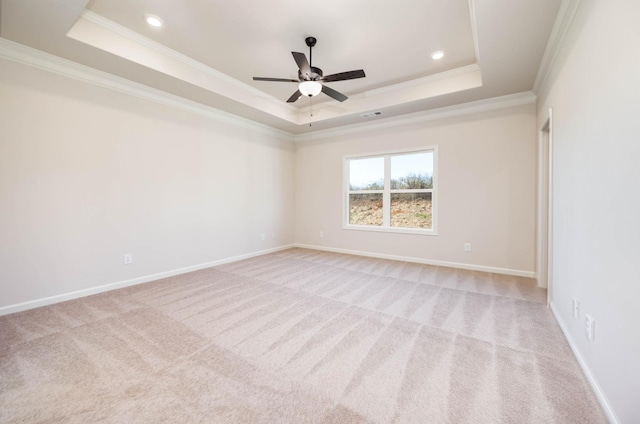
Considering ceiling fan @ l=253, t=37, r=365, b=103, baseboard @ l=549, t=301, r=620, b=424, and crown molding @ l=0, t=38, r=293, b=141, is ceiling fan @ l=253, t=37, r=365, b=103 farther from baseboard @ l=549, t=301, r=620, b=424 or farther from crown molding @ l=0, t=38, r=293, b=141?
baseboard @ l=549, t=301, r=620, b=424

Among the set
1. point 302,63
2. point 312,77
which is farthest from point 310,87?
point 302,63

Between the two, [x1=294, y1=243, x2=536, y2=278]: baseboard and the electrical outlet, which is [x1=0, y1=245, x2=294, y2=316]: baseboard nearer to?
[x1=294, y1=243, x2=536, y2=278]: baseboard

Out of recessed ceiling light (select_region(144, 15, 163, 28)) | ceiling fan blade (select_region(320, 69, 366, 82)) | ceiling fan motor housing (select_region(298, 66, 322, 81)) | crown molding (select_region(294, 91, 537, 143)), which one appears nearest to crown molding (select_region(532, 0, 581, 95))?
crown molding (select_region(294, 91, 537, 143))

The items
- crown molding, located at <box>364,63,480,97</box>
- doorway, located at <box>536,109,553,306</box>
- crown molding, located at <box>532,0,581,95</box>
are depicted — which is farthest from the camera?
crown molding, located at <box>364,63,480,97</box>

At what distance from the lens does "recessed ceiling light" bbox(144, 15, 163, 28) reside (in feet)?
8.65

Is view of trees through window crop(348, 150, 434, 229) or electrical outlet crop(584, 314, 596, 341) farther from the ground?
view of trees through window crop(348, 150, 434, 229)

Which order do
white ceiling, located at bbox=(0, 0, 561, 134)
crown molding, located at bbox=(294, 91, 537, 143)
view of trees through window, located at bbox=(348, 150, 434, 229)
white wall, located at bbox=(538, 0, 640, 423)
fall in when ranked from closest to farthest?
white wall, located at bbox=(538, 0, 640, 423)
white ceiling, located at bbox=(0, 0, 561, 134)
crown molding, located at bbox=(294, 91, 537, 143)
view of trees through window, located at bbox=(348, 150, 434, 229)

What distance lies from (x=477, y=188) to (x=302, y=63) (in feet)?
11.0

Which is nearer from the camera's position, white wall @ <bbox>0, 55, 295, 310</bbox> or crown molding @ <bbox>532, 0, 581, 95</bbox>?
crown molding @ <bbox>532, 0, 581, 95</bbox>

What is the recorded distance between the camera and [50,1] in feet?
6.88

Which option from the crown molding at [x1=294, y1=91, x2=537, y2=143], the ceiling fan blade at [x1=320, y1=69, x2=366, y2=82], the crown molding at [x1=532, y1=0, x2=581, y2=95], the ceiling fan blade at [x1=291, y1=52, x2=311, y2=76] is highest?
the crown molding at [x1=294, y1=91, x2=537, y2=143]

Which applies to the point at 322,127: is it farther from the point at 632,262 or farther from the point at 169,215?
the point at 632,262

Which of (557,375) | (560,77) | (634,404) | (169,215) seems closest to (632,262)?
(634,404)

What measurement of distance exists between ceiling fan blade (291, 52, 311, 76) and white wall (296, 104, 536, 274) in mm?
2645
